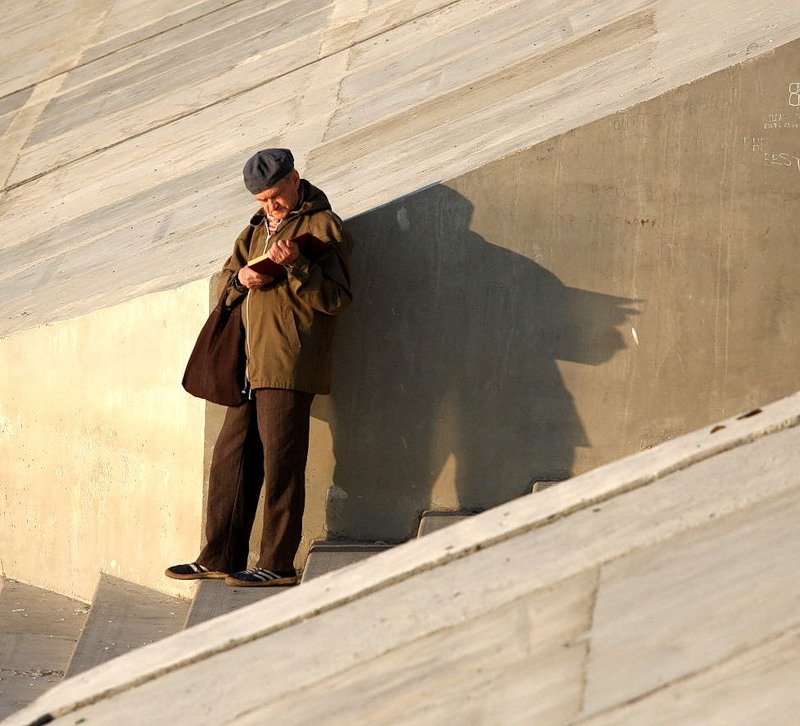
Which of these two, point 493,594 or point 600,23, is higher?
point 493,594

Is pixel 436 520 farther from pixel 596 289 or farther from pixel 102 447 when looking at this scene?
pixel 102 447

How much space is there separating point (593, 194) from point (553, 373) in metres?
0.74

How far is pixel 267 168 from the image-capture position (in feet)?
17.5

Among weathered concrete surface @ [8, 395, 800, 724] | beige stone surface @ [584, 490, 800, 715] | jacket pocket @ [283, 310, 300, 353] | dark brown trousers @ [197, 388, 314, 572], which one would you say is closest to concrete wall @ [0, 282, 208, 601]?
dark brown trousers @ [197, 388, 314, 572]

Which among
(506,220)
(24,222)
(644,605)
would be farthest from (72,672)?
(24,222)

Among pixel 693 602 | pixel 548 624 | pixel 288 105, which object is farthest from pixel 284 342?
pixel 288 105

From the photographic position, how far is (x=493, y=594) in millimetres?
3086

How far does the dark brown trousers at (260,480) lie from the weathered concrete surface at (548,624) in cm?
201

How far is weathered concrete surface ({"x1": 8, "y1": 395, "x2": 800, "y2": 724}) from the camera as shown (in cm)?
289

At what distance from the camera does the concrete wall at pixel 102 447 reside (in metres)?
5.84

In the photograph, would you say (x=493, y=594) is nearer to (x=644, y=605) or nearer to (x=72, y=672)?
(x=644, y=605)

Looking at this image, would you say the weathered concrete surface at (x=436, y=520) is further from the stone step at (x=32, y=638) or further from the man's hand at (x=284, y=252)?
the stone step at (x=32, y=638)

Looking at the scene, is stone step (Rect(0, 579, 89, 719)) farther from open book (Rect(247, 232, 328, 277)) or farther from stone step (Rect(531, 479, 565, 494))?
stone step (Rect(531, 479, 565, 494))

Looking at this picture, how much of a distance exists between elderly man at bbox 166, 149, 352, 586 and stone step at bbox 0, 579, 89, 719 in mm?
679
